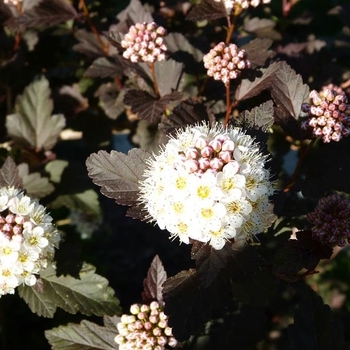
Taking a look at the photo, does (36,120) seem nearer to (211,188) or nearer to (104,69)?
(104,69)

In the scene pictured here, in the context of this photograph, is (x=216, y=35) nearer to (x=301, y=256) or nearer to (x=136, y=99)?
(x=136, y=99)

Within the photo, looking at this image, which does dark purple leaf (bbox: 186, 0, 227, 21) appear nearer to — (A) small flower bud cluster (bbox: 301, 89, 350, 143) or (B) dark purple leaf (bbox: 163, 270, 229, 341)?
(A) small flower bud cluster (bbox: 301, 89, 350, 143)

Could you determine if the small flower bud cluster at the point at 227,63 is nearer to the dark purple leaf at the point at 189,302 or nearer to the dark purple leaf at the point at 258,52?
the dark purple leaf at the point at 258,52

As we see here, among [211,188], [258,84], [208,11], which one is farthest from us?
[208,11]

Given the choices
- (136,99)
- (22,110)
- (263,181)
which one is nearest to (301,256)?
(263,181)

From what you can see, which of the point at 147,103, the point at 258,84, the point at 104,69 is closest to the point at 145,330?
the point at 147,103

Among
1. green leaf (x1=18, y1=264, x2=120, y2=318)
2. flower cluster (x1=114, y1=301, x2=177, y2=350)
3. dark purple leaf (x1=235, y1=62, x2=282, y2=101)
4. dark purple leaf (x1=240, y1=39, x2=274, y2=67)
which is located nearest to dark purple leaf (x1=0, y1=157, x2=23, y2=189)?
green leaf (x1=18, y1=264, x2=120, y2=318)

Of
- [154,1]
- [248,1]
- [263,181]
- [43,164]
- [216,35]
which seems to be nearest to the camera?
[263,181]
